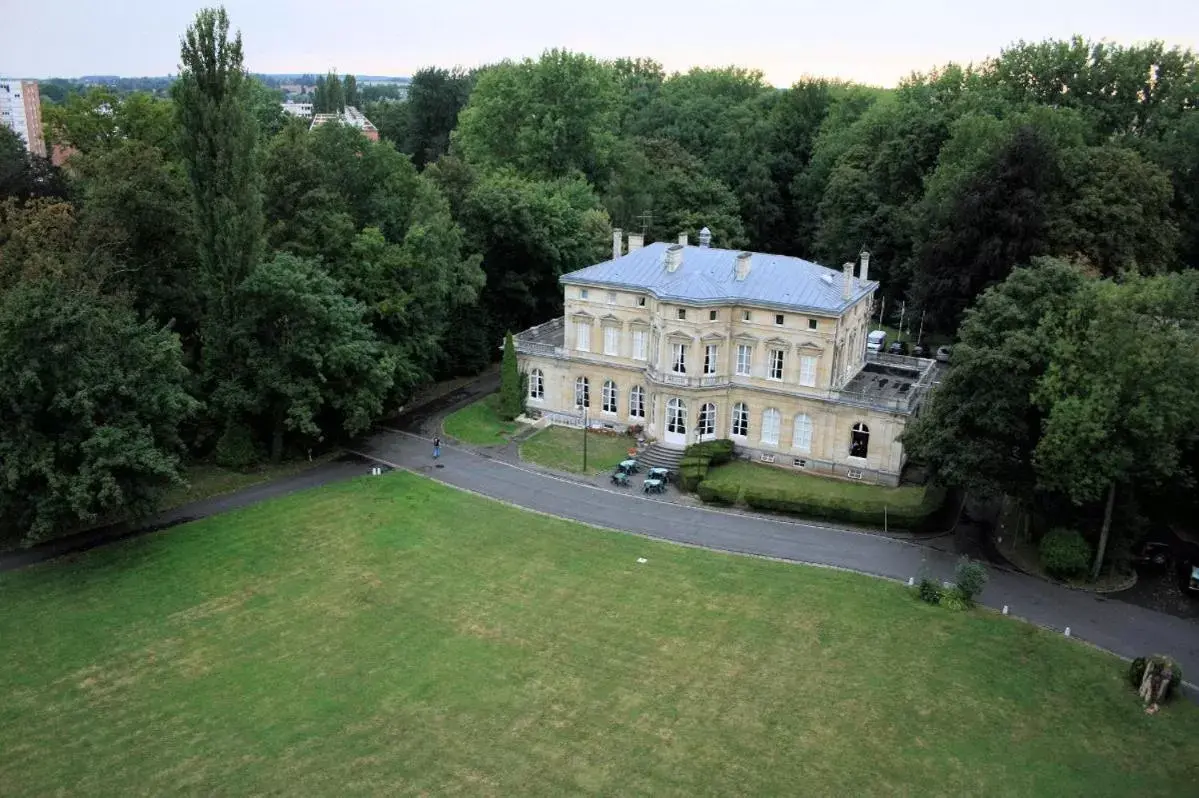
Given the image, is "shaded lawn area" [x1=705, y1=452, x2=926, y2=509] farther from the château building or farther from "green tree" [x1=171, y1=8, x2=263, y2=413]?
"green tree" [x1=171, y1=8, x2=263, y2=413]

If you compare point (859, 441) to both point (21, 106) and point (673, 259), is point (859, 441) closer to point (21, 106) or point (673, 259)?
point (673, 259)

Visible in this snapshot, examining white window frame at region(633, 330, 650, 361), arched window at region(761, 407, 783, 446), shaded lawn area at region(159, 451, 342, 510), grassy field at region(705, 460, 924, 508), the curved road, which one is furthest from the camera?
white window frame at region(633, 330, 650, 361)

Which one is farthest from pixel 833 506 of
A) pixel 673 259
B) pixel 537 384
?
pixel 537 384

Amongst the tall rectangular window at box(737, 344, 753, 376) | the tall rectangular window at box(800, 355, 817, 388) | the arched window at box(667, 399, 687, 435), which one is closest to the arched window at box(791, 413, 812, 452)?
the tall rectangular window at box(800, 355, 817, 388)

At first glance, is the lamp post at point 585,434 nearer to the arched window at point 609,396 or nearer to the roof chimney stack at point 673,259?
the arched window at point 609,396

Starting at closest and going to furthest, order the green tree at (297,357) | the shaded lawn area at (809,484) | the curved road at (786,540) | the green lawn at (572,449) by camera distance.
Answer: the curved road at (786,540) < the shaded lawn area at (809,484) < the green tree at (297,357) < the green lawn at (572,449)

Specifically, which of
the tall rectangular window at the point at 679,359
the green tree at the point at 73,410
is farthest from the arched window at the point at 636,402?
the green tree at the point at 73,410

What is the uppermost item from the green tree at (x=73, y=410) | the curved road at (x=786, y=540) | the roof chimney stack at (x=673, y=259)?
the roof chimney stack at (x=673, y=259)
